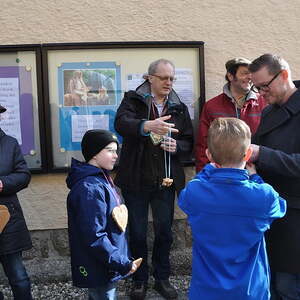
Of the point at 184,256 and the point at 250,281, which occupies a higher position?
the point at 250,281

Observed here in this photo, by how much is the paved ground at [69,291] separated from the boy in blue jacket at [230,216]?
1875mm

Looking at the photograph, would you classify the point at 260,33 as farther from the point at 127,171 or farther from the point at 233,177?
the point at 233,177

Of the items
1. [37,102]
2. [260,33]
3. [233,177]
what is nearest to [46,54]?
[37,102]

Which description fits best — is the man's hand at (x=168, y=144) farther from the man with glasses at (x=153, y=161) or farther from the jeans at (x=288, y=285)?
the jeans at (x=288, y=285)

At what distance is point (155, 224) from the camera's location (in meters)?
3.92

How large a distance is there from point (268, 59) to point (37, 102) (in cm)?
225

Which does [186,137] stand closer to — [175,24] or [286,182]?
[175,24]

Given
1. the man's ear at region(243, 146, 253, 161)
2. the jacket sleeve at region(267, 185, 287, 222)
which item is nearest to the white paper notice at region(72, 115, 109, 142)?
the man's ear at region(243, 146, 253, 161)

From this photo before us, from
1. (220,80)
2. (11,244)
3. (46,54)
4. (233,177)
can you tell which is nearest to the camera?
(233,177)

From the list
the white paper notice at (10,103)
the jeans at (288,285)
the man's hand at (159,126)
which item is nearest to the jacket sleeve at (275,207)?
the jeans at (288,285)

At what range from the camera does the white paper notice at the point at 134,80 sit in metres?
4.21

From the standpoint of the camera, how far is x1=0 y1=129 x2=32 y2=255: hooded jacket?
3.29 m

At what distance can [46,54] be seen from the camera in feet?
13.4

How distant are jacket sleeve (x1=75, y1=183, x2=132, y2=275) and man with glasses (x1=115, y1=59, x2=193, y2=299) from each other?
1003 millimetres
